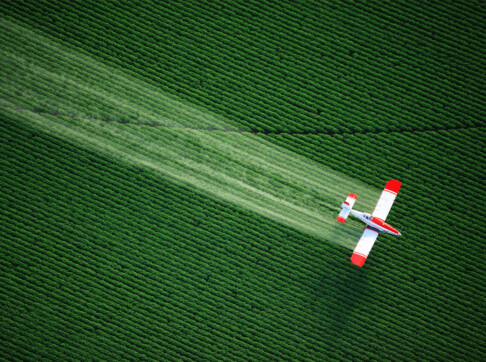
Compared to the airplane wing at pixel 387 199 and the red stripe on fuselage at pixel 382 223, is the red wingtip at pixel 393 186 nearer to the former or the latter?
the airplane wing at pixel 387 199

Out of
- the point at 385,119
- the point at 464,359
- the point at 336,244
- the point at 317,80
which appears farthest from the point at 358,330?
the point at 317,80

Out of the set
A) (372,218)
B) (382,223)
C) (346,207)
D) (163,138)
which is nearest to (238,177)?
(163,138)

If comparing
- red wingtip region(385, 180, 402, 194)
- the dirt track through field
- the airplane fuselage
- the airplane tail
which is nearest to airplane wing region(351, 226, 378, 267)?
the airplane fuselage

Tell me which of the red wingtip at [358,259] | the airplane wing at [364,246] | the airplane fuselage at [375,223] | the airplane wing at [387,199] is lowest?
the red wingtip at [358,259]

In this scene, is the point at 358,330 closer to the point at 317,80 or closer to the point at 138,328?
the point at 138,328

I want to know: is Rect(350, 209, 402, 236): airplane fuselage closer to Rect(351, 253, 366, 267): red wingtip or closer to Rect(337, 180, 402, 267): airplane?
Rect(337, 180, 402, 267): airplane

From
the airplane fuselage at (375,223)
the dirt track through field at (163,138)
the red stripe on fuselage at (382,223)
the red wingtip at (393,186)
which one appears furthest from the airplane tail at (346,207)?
the red wingtip at (393,186)

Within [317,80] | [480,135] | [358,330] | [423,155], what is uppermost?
[480,135]
